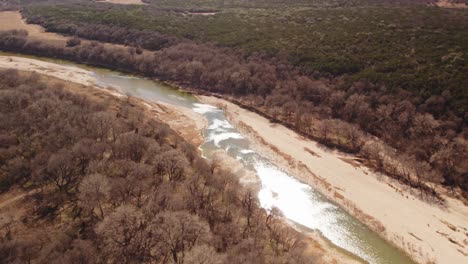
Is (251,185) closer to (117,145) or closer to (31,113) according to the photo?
(117,145)

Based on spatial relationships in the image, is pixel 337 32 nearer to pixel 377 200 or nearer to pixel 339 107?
pixel 339 107

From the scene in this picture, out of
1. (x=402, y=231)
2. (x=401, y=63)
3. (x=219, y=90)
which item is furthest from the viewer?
(x=219, y=90)

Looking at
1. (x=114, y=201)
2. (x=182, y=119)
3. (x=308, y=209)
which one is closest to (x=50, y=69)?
(x=182, y=119)

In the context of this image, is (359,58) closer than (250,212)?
No

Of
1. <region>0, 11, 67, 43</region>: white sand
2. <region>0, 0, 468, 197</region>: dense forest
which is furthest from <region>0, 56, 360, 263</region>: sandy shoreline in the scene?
<region>0, 11, 67, 43</region>: white sand

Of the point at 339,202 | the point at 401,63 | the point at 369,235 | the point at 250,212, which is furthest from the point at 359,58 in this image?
the point at 250,212
